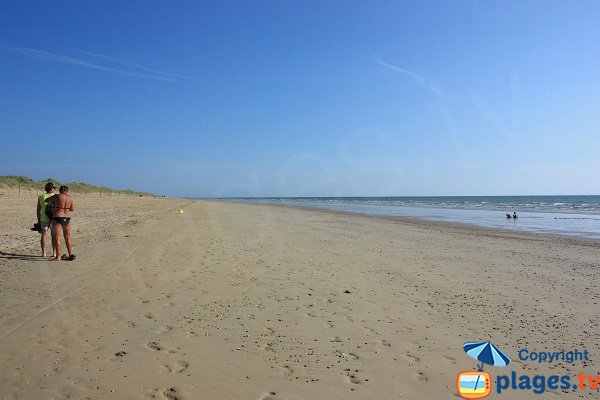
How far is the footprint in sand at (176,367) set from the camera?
436 cm

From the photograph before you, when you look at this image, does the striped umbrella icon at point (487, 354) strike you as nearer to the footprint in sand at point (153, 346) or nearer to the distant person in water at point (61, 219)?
the footprint in sand at point (153, 346)

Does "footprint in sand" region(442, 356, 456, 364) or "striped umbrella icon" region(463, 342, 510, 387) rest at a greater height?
"striped umbrella icon" region(463, 342, 510, 387)

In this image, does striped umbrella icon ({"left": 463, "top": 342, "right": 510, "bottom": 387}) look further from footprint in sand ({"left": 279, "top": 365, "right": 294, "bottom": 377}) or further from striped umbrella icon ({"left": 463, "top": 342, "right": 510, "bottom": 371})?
footprint in sand ({"left": 279, "top": 365, "right": 294, "bottom": 377})

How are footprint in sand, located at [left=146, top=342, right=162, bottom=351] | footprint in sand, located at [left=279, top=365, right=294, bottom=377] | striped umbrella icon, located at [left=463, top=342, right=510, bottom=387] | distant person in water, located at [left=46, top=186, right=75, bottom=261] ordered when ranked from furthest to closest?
distant person in water, located at [left=46, top=186, right=75, bottom=261] < footprint in sand, located at [left=146, top=342, right=162, bottom=351] < striped umbrella icon, located at [left=463, top=342, right=510, bottom=387] < footprint in sand, located at [left=279, top=365, right=294, bottom=377]

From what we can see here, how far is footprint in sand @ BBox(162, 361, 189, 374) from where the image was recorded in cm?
436

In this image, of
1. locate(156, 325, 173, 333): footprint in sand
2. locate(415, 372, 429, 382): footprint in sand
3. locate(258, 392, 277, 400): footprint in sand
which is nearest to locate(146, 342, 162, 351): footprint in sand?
locate(156, 325, 173, 333): footprint in sand

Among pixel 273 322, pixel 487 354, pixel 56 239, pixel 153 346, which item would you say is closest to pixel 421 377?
pixel 487 354

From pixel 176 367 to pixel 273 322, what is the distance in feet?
6.12

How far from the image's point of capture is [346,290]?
803 centimetres

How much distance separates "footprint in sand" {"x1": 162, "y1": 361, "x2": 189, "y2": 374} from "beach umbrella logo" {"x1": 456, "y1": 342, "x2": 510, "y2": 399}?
2.91 m

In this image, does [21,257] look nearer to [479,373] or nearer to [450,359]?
[450,359]

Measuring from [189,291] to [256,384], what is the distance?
3.90m

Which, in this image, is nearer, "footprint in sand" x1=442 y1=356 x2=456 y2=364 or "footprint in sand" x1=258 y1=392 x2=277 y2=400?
"footprint in sand" x1=258 y1=392 x2=277 y2=400

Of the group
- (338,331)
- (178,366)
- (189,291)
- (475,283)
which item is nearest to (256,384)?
(178,366)
